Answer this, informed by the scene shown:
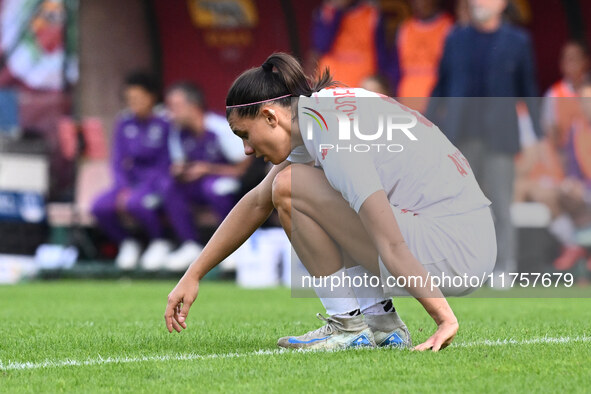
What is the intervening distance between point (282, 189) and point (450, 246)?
620 millimetres

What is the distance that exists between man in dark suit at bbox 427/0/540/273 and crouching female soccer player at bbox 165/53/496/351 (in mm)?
4615

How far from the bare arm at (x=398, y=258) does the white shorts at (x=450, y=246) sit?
0.18 metres

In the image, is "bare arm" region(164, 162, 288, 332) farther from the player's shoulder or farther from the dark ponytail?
the player's shoulder

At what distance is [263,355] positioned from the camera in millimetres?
3695

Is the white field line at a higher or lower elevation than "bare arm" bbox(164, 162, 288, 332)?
lower

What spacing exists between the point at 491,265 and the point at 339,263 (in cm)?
56

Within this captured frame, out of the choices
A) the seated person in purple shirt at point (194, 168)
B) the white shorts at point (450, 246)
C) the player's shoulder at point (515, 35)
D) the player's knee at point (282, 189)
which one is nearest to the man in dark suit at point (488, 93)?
the player's shoulder at point (515, 35)

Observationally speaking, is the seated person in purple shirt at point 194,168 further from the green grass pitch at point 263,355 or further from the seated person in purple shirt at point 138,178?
the green grass pitch at point 263,355

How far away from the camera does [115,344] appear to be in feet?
13.7

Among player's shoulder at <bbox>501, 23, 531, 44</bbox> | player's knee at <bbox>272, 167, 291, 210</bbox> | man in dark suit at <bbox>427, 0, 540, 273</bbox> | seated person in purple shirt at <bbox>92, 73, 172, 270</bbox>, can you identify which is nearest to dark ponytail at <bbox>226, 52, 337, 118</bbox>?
player's knee at <bbox>272, 167, 291, 210</bbox>

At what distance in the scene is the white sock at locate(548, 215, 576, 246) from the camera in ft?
29.2

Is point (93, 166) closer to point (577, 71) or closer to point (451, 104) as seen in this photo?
point (451, 104)

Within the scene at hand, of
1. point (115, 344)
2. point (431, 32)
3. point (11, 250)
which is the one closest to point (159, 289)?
point (11, 250)

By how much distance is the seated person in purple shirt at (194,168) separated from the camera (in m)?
9.58
